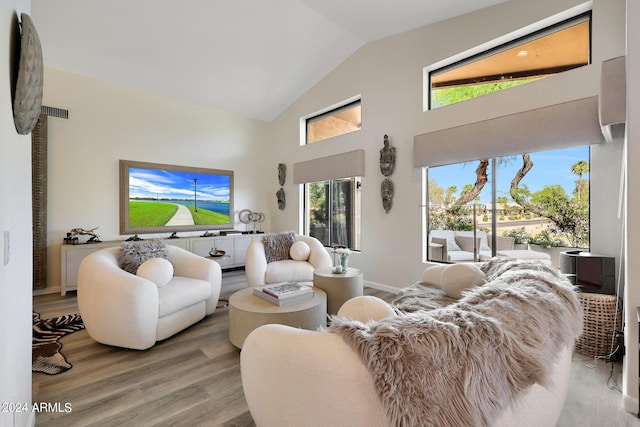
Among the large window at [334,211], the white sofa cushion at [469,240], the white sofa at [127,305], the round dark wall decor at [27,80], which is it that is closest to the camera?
the round dark wall decor at [27,80]

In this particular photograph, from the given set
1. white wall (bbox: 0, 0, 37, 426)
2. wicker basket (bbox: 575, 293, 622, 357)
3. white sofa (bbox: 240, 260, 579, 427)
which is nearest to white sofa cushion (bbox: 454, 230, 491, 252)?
wicker basket (bbox: 575, 293, 622, 357)

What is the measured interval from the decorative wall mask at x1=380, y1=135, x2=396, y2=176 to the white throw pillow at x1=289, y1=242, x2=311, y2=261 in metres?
1.54

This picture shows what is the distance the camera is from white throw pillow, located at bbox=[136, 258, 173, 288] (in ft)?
7.86

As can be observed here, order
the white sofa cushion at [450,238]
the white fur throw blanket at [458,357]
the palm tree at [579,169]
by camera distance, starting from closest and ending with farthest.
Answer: the white fur throw blanket at [458,357], the palm tree at [579,169], the white sofa cushion at [450,238]

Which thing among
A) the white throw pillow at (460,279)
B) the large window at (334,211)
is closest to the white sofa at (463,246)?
the white throw pillow at (460,279)

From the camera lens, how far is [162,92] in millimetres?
4547

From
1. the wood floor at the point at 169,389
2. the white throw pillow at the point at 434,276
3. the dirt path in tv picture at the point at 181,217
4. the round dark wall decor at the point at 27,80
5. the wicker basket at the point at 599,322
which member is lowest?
the wood floor at the point at 169,389

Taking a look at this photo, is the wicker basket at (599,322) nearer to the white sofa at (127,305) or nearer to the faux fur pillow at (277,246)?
the faux fur pillow at (277,246)

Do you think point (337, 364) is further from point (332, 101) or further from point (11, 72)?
point (332, 101)

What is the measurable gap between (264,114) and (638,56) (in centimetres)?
527

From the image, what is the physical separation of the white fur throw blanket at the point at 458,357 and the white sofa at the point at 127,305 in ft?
6.18

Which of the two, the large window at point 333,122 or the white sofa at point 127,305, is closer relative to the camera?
the white sofa at point 127,305

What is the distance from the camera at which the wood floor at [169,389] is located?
1519 millimetres

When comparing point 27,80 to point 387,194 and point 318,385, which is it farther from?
point 387,194
